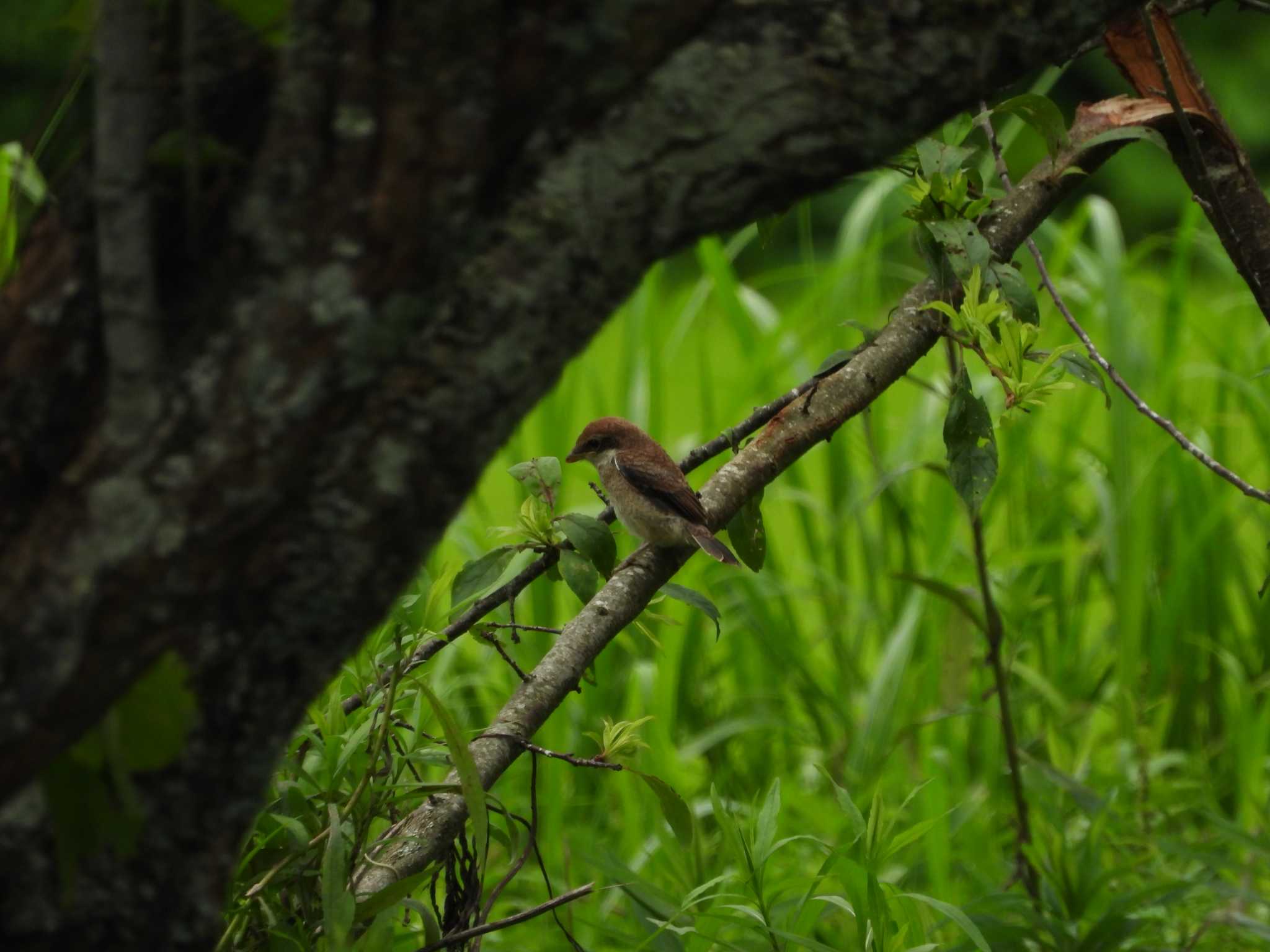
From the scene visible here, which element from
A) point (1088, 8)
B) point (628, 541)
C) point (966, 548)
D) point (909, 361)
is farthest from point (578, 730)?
point (1088, 8)

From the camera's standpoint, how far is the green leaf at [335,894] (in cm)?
92

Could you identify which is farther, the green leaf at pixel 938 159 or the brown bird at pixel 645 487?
the brown bird at pixel 645 487

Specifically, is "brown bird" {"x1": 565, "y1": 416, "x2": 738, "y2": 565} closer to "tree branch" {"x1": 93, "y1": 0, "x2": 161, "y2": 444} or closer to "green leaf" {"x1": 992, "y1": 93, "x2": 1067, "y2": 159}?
"green leaf" {"x1": 992, "y1": 93, "x2": 1067, "y2": 159}

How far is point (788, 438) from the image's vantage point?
1406mm

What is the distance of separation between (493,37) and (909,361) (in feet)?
2.87

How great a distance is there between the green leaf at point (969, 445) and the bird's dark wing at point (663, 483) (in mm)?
308

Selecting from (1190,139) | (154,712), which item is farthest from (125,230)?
(1190,139)

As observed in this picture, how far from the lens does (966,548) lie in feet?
9.77

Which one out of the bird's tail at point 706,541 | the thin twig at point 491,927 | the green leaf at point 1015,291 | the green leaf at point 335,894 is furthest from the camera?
the bird's tail at point 706,541

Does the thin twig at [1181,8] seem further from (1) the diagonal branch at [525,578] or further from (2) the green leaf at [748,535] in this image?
(2) the green leaf at [748,535]

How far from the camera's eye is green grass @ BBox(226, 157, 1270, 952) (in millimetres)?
2092

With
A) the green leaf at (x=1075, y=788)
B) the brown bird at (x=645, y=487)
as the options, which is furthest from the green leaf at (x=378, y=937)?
the green leaf at (x=1075, y=788)

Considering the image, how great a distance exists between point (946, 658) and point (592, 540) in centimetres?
143

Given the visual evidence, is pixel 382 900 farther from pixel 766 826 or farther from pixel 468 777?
pixel 766 826
